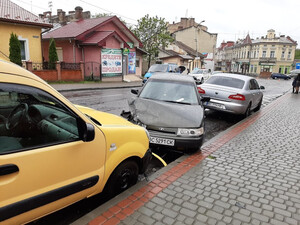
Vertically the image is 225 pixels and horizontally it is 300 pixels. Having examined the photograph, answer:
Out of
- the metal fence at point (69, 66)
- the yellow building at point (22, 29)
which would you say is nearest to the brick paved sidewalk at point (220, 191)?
the metal fence at point (69, 66)

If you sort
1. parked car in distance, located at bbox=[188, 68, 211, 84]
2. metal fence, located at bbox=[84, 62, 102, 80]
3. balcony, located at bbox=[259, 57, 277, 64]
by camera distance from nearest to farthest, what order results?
metal fence, located at bbox=[84, 62, 102, 80] → parked car in distance, located at bbox=[188, 68, 211, 84] → balcony, located at bbox=[259, 57, 277, 64]

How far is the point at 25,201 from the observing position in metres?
2.22

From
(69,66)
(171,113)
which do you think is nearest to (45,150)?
(171,113)

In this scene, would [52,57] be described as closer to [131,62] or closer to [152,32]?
[131,62]

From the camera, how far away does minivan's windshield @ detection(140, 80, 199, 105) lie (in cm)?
619

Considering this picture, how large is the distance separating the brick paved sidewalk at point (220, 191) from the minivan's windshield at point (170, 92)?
1313 mm

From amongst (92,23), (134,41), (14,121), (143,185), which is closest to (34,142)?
(14,121)

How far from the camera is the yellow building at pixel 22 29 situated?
1799cm

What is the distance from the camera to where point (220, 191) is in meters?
3.75

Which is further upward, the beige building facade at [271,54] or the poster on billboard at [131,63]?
the beige building facade at [271,54]

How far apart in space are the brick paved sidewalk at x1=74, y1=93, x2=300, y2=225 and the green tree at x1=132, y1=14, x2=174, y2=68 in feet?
97.8

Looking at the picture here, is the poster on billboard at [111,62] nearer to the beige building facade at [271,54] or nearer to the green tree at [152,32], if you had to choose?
the green tree at [152,32]

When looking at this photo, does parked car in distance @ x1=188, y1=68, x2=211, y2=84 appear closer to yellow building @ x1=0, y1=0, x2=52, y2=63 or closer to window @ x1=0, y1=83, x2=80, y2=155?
yellow building @ x1=0, y1=0, x2=52, y2=63

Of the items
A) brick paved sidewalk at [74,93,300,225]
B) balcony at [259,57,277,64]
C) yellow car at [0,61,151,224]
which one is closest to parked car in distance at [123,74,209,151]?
brick paved sidewalk at [74,93,300,225]
